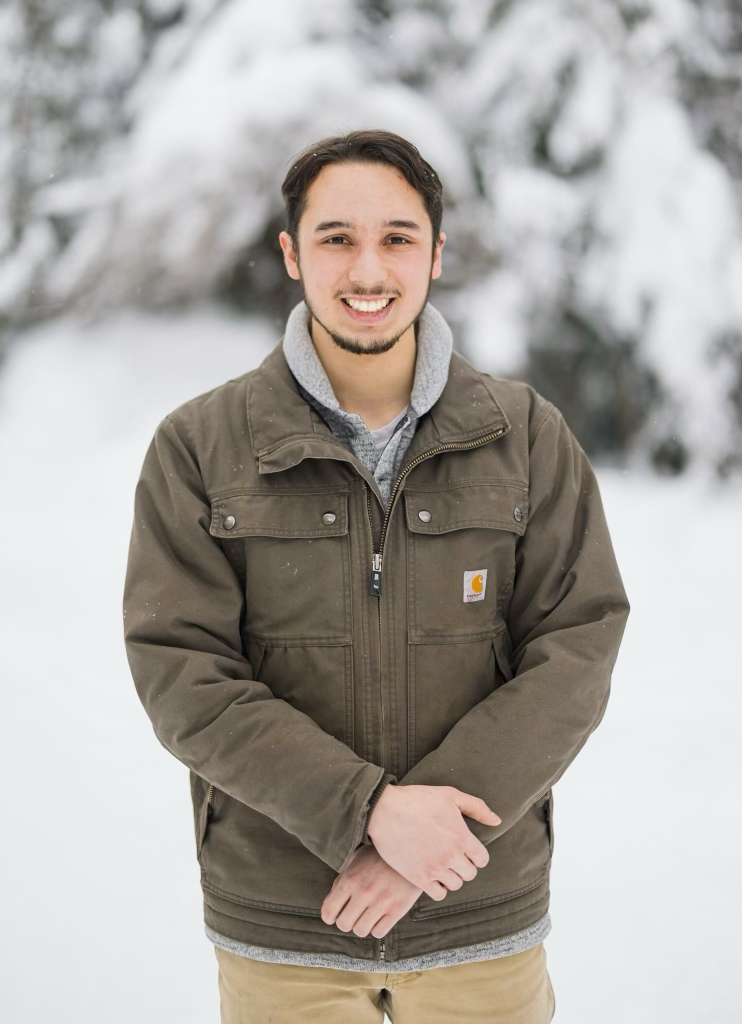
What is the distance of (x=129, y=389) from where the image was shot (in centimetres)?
498

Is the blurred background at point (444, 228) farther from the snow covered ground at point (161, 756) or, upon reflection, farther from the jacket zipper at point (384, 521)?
the jacket zipper at point (384, 521)

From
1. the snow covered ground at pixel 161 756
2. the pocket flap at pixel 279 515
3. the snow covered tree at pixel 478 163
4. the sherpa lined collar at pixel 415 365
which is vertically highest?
the snow covered tree at pixel 478 163

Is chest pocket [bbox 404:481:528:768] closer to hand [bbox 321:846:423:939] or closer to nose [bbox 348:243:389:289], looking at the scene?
hand [bbox 321:846:423:939]

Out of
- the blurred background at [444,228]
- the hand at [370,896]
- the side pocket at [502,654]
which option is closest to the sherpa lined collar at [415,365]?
the side pocket at [502,654]

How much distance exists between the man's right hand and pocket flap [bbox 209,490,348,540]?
368 mm

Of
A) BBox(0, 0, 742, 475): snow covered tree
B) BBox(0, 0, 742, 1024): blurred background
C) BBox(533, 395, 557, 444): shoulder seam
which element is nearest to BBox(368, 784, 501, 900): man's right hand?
BBox(533, 395, 557, 444): shoulder seam

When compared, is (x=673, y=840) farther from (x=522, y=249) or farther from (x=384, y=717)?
(x=522, y=249)

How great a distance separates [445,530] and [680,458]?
3558 mm

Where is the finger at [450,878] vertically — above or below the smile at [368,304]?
below

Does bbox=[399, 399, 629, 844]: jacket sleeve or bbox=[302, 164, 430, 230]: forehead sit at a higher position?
bbox=[302, 164, 430, 230]: forehead

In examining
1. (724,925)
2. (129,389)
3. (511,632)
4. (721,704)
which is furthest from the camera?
(129,389)

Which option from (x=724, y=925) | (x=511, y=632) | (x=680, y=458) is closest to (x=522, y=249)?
(x=680, y=458)

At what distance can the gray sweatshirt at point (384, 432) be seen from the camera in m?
1.36

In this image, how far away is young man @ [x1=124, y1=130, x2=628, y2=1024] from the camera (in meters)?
1.32
